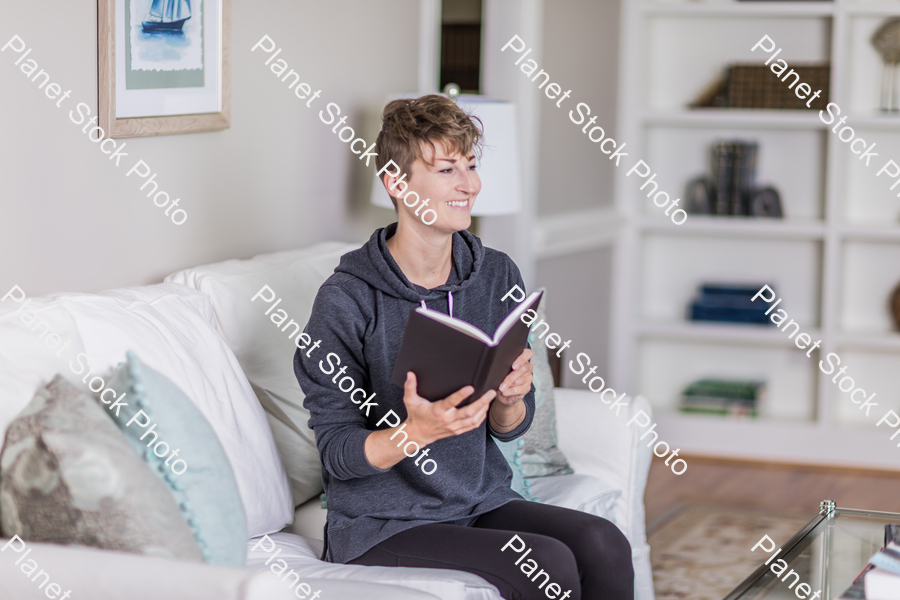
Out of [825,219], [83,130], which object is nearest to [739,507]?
[825,219]

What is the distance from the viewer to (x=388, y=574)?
4.86ft

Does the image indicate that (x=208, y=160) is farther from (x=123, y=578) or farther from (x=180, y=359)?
(x=123, y=578)

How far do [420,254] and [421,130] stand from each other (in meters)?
0.21

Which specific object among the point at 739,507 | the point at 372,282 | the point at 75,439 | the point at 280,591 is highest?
the point at 372,282

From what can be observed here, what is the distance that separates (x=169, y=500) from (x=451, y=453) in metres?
0.53

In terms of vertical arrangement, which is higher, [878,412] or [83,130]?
[83,130]

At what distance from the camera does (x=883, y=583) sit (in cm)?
146

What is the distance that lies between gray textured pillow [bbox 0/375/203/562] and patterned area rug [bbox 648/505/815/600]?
1.63 meters

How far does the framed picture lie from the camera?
176cm

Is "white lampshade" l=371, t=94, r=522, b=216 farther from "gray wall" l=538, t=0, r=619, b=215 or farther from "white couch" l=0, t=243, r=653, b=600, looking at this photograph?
"gray wall" l=538, t=0, r=619, b=215

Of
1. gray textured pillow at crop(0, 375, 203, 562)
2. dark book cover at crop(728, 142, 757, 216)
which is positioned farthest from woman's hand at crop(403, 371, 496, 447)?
dark book cover at crop(728, 142, 757, 216)

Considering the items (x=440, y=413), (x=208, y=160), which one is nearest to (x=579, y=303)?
(x=208, y=160)

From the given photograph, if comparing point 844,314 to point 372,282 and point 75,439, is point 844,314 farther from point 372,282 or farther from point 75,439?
point 75,439

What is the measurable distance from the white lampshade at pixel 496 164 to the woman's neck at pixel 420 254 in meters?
0.80
